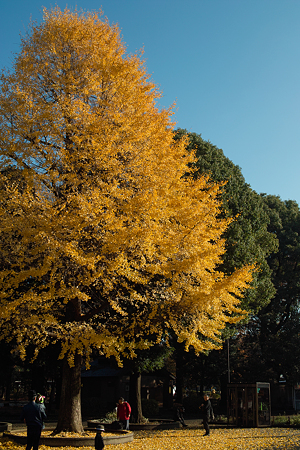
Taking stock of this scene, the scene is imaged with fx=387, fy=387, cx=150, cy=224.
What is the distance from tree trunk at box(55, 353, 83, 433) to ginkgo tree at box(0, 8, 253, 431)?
0.04 metres

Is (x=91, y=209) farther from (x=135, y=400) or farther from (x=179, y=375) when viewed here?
(x=179, y=375)

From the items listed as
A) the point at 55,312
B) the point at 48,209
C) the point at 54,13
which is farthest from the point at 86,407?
the point at 54,13

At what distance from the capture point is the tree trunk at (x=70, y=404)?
439 inches

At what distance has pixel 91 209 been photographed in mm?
9430

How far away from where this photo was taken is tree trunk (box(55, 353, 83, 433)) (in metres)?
11.1

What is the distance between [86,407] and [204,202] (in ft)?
81.3

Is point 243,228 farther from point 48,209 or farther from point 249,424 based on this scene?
point 48,209

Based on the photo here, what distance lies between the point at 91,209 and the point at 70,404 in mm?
6029

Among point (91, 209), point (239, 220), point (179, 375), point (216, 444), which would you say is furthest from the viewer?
point (179, 375)

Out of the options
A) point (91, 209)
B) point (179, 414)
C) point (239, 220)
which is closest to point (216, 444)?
point (179, 414)

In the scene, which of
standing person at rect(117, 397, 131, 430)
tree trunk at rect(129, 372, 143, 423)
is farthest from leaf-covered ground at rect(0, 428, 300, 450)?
tree trunk at rect(129, 372, 143, 423)

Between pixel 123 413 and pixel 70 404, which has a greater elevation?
pixel 70 404

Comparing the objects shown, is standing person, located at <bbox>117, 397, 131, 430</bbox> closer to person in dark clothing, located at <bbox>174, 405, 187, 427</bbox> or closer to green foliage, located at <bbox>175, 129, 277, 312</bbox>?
person in dark clothing, located at <bbox>174, 405, 187, 427</bbox>

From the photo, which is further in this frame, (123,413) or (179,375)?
(179,375)
